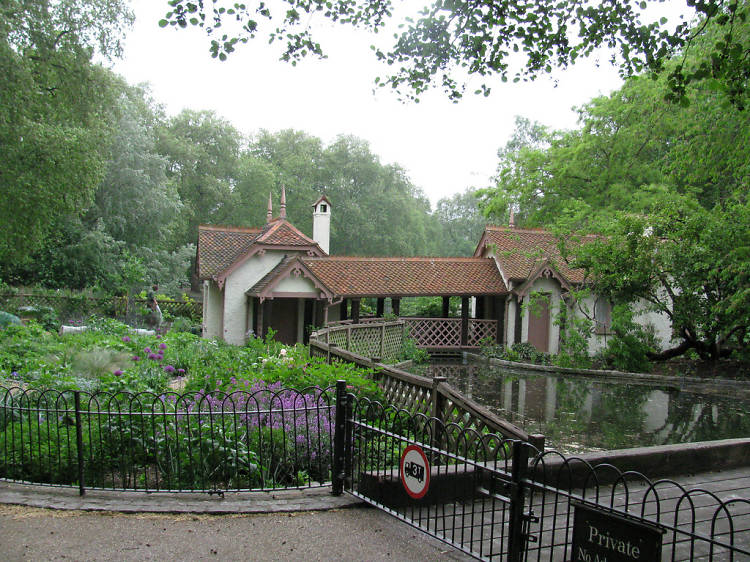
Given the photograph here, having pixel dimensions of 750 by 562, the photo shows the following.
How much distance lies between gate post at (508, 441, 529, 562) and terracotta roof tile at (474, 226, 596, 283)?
22478 mm

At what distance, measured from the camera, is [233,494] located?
595cm

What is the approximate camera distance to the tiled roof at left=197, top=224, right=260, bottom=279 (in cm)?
2452

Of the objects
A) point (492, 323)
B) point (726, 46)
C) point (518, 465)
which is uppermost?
point (726, 46)

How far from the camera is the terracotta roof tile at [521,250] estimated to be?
2688cm

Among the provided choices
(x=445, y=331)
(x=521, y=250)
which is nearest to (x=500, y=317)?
(x=445, y=331)

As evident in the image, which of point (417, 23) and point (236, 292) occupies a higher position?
point (417, 23)

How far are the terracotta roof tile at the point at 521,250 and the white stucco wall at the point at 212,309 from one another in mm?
11903

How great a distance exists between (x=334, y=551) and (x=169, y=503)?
181 cm

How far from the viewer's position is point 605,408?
574 inches

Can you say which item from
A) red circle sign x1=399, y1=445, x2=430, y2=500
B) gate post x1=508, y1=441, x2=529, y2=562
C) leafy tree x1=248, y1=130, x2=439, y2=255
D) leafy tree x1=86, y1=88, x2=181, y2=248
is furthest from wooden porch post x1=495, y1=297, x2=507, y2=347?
leafy tree x1=248, y1=130, x2=439, y2=255

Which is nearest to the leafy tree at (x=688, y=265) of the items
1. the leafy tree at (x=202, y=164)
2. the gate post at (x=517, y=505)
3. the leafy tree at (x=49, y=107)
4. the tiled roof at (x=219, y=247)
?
the tiled roof at (x=219, y=247)

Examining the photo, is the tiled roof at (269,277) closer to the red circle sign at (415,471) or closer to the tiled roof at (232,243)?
the tiled roof at (232,243)

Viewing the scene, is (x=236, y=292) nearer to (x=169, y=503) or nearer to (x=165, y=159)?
(x=165, y=159)

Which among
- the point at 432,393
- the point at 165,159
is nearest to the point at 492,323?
the point at 432,393
